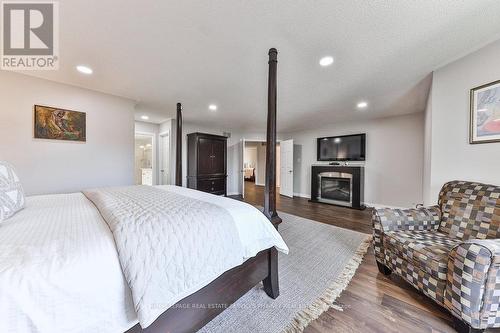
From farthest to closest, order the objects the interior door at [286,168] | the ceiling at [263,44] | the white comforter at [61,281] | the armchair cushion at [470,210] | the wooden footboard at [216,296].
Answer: the interior door at [286,168]
the armchair cushion at [470,210]
the ceiling at [263,44]
the wooden footboard at [216,296]
the white comforter at [61,281]

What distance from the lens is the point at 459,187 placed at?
1802 mm

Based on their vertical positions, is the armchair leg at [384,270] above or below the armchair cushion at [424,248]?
below

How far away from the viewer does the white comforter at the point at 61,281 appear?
574 millimetres

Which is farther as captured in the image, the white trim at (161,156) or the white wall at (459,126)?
the white trim at (161,156)

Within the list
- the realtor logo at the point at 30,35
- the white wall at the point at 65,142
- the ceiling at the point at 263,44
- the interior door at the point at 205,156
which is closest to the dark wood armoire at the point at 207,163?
the interior door at the point at 205,156

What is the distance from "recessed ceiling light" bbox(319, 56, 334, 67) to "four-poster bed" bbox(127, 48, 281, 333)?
0.74 meters

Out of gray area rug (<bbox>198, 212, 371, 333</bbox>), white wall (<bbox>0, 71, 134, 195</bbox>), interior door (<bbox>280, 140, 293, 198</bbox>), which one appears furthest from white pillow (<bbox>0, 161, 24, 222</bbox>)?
interior door (<bbox>280, 140, 293, 198</bbox>)

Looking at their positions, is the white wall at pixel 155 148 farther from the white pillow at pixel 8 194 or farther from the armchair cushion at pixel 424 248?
Answer: the armchair cushion at pixel 424 248

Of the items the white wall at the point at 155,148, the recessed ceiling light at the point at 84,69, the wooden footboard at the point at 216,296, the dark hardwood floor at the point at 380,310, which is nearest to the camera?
the wooden footboard at the point at 216,296

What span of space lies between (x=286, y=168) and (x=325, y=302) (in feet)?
15.5

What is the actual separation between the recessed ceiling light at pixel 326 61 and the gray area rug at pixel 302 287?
225 cm

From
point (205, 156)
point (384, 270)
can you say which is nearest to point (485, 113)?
point (384, 270)

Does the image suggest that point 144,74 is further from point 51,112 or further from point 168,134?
point 168,134

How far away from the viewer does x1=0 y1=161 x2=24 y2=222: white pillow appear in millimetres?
1046
